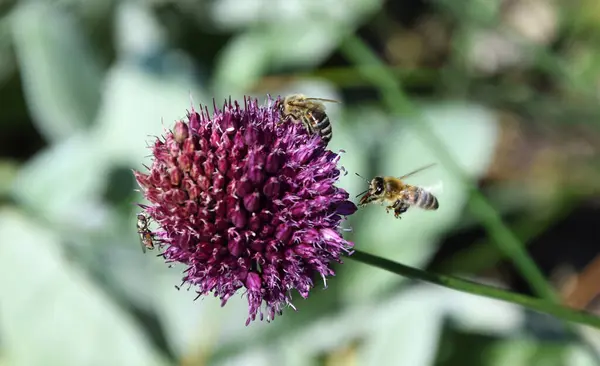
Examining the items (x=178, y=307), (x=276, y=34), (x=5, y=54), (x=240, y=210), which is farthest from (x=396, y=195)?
(x=5, y=54)

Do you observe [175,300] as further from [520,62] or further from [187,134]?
[520,62]

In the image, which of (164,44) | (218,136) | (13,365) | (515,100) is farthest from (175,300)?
(515,100)

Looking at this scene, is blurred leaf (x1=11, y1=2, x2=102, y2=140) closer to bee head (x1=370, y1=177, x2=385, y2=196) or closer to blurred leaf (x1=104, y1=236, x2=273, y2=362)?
blurred leaf (x1=104, y1=236, x2=273, y2=362)

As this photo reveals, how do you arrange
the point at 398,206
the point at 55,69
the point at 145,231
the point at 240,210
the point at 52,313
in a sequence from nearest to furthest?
1. the point at 240,210
2. the point at 145,231
3. the point at 398,206
4. the point at 52,313
5. the point at 55,69

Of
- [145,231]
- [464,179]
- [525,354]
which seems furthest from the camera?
[525,354]

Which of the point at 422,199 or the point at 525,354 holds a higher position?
the point at 422,199

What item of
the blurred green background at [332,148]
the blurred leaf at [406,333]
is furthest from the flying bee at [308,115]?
the blurred leaf at [406,333]

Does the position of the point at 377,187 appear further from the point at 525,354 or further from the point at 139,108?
the point at 139,108
